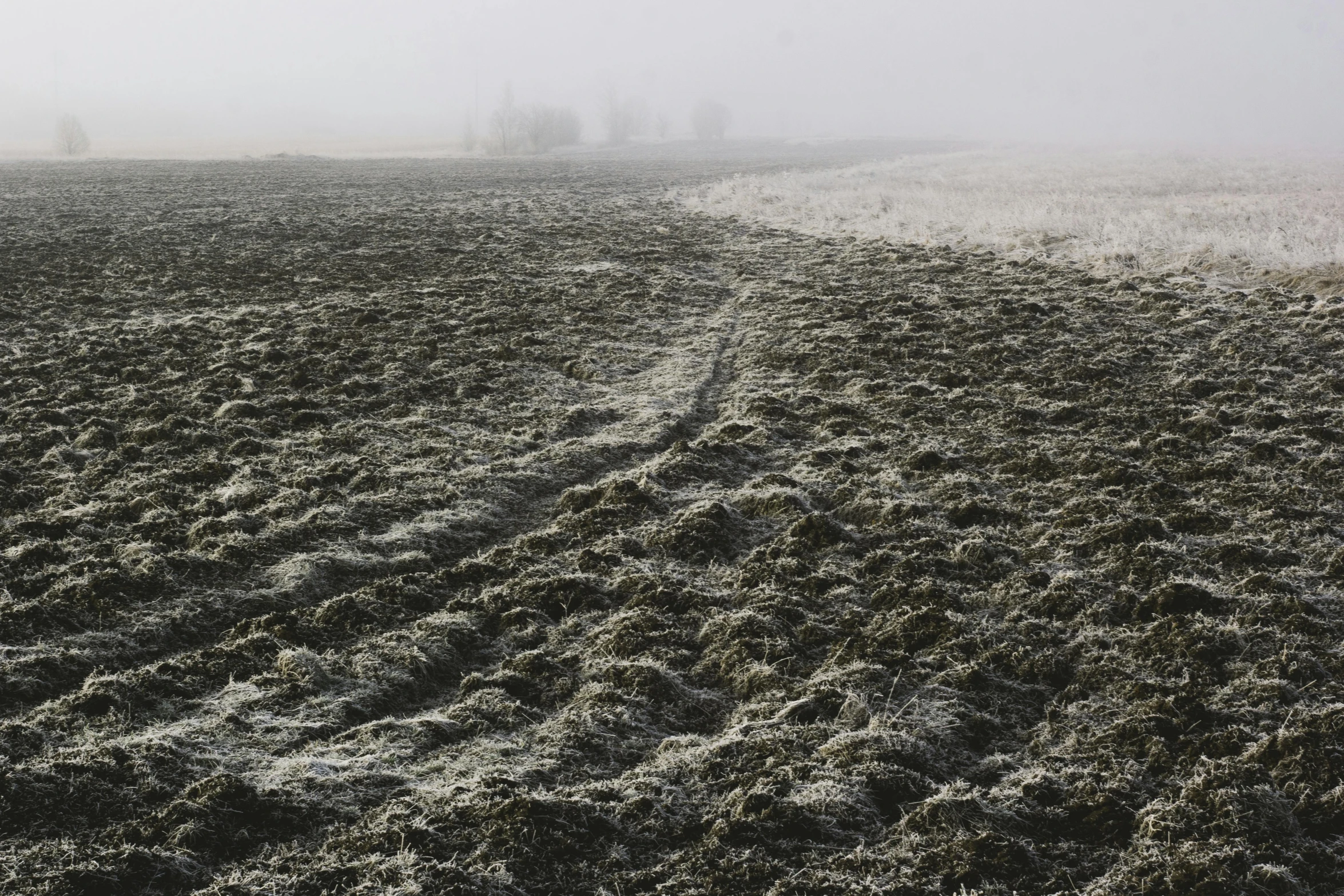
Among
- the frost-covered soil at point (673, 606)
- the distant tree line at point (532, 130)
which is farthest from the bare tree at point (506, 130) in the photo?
the frost-covered soil at point (673, 606)

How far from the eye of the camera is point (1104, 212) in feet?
88.4

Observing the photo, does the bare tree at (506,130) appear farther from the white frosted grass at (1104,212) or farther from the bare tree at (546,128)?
the white frosted grass at (1104,212)

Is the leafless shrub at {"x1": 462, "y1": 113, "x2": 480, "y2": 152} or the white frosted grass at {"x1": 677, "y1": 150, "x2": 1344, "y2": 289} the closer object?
the white frosted grass at {"x1": 677, "y1": 150, "x2": 1344, "y2": 289}

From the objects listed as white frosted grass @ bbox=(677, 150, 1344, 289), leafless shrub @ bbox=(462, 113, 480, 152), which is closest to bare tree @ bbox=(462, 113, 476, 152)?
leafless shrub @ bbox=(462, 113, 480, 152)

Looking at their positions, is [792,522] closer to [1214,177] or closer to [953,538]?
[953,538]

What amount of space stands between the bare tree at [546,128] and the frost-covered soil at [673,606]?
93.1 m

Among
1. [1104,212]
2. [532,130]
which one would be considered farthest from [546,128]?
[1104,212]

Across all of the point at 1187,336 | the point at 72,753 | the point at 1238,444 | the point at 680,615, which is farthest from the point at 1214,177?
the point at 72,753

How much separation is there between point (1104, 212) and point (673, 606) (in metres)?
24.6

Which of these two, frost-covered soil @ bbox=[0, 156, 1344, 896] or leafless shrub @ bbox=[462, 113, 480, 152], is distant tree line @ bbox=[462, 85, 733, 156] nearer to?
leafless shrub @ bbox=[462, 113, 480, 152]

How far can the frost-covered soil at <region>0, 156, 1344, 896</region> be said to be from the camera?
4594mm

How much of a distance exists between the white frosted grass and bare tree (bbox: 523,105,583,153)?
193ft

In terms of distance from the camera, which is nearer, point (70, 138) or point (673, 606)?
point (673, 606)

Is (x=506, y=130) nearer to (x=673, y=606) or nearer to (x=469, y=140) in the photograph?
(x=469, y=140)
